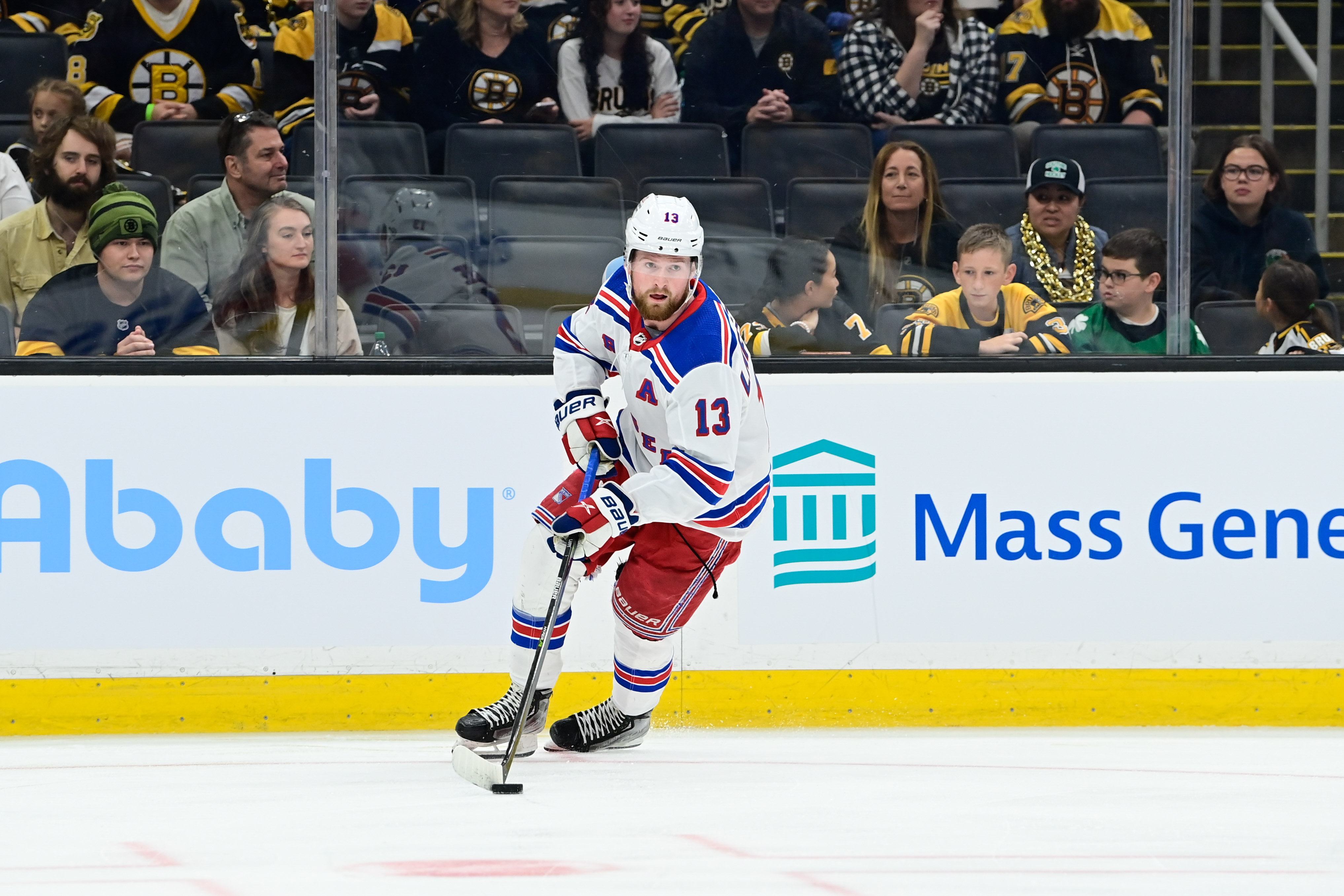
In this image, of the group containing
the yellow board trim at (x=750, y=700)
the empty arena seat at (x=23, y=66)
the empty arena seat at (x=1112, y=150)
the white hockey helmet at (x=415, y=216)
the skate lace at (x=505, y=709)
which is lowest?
the yellow board trim at (x=750, y=700)

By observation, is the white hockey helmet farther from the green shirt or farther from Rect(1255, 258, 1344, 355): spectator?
Rect(1255, 258, 1344, 355): spectator

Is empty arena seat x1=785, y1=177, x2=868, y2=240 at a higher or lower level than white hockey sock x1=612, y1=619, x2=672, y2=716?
higher

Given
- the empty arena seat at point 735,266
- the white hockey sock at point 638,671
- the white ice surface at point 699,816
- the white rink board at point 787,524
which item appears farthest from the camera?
the empty arena seat at point 735,266

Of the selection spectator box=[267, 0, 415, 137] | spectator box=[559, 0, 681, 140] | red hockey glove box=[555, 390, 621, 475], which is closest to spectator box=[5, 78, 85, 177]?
spectator box=[267, 0, 415, 137]

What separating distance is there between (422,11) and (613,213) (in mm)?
683

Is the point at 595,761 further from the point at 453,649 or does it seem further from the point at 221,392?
the point at 221,392

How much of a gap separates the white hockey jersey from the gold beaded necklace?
0.99 meters

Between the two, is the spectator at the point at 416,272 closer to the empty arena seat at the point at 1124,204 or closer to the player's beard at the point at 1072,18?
the empty arena seat at the point at 1124,204

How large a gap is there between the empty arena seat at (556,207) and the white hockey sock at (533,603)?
895 mm

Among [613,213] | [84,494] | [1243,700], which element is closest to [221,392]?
[84,494]

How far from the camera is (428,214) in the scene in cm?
401

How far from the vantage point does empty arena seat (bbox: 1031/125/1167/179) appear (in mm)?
4152

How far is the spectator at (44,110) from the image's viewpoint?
3.95 metres

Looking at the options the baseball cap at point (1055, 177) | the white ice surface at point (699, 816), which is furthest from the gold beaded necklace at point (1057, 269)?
the white ice surface at point (699, 816)
